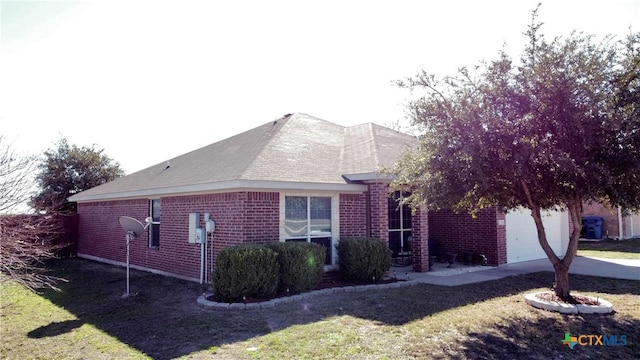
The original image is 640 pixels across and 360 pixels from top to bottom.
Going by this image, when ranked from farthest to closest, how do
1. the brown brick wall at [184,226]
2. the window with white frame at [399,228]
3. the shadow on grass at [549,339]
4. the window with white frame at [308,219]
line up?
the window with white frame at [399,228]
the window with white frame at [308,219]
the brown brick wall at [184,226]
the shadow on grass at [549,339]

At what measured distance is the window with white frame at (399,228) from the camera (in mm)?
13891

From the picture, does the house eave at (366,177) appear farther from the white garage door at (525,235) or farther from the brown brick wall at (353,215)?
the white garage door at (525,235)

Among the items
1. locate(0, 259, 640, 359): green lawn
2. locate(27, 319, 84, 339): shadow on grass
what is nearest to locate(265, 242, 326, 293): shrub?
locate(0, 259, 640, 359): green lawn

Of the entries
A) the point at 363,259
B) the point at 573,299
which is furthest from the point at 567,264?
the point at 363,259

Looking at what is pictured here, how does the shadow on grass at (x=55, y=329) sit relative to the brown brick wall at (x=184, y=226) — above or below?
below

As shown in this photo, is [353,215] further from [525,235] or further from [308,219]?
[525,235]

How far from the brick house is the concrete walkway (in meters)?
0.61

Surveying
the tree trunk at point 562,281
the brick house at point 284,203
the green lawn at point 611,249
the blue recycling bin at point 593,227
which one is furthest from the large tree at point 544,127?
the blue recycling bin at point 593,227

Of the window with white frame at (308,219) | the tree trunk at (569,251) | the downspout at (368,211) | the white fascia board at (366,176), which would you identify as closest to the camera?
the tree trunk at (569,251)

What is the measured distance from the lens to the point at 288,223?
10539 mm

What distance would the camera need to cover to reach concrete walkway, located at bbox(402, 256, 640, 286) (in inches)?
438

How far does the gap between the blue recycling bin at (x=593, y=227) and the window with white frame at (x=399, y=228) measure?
14.6 meters

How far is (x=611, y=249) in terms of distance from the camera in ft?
62.2

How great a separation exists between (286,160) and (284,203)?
63.3 inches
